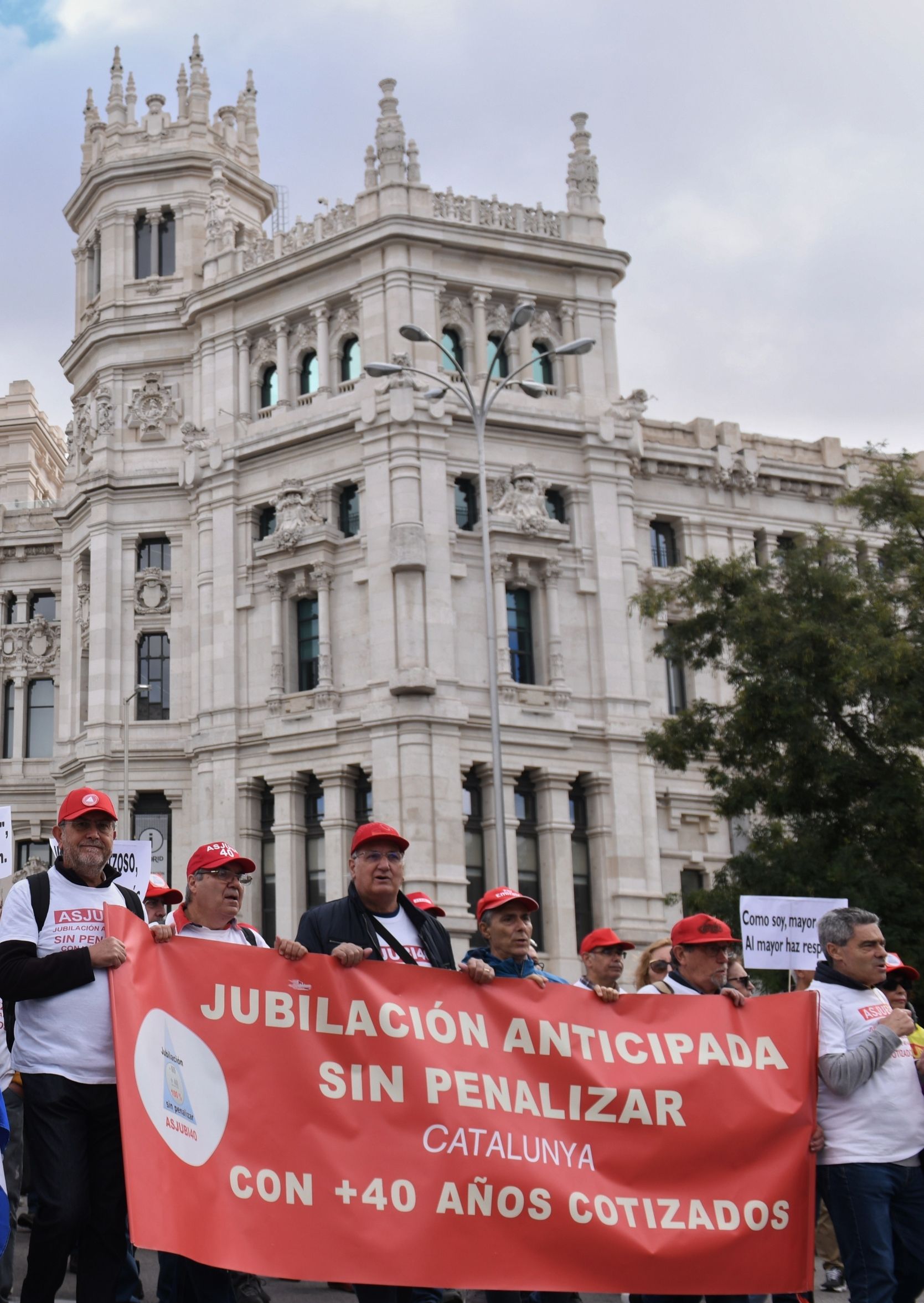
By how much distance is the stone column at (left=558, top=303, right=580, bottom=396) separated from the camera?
41.1 metres

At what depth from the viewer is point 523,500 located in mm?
39031

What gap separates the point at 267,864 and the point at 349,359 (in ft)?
→ 40.9

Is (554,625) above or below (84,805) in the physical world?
above

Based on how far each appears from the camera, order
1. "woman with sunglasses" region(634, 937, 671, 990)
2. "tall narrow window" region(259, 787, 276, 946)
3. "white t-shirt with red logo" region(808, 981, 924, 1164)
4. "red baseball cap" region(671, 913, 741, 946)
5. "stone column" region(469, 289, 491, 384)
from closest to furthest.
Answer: "white t-shirt with red logo" region(808, 981, 924, 1164)
"red baseball cap" region(671, 913, 741, 946)
"woman with sunglasses" region(634, 937, 671, 990)
"tall narrow window" region(259, 787, 276, 946)
"stone column" region(469, 289, 491, 384)

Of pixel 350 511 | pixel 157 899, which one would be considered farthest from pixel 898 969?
pixel 350 511

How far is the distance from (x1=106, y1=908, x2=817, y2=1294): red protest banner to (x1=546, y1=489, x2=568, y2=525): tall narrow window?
107ft

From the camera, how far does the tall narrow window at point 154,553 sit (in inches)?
1695

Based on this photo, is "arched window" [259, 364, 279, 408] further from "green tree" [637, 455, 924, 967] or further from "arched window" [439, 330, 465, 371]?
"green tree" [637, 455, 924, 967]

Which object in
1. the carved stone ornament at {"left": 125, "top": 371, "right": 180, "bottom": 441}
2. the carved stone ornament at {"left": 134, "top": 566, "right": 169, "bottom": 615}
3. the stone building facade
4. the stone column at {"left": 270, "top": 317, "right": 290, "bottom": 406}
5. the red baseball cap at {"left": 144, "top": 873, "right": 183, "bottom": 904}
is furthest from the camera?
the carved stone ornament at {"left": 125, "top": 371, "right": 180, "bottom": 441}

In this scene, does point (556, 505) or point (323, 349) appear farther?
point (556, 505)

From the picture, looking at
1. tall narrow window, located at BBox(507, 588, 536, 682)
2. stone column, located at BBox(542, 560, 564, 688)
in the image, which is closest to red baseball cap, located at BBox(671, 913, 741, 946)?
stone column, located at BBox(542, 560, 564, 688)

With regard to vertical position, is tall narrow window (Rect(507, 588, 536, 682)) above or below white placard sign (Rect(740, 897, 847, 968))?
above

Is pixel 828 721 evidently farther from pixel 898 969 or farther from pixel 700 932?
pixel 700 932

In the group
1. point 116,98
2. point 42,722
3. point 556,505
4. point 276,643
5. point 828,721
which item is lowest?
point 828,721
